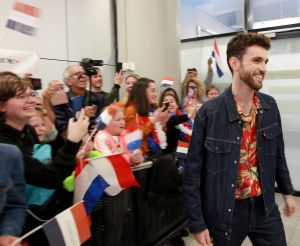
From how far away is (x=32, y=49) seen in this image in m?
3.66

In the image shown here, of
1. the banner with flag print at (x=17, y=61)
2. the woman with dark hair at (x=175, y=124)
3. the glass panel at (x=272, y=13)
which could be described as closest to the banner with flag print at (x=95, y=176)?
the woman with dark hair at (x=175, y=124)

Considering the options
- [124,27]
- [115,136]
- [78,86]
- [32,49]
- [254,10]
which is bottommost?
[115,136]

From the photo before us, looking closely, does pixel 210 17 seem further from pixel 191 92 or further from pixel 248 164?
pixel 248 164

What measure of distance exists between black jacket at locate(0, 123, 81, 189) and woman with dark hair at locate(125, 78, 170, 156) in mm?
1249

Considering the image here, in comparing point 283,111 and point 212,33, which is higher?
point 212,33

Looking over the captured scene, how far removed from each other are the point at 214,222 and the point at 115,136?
3.56ft

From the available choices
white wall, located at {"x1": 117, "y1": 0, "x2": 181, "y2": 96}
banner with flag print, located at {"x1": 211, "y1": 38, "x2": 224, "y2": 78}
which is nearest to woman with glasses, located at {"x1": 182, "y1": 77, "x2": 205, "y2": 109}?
white wall, located at {"x1": 117, "y1": 0, "x2": 181, "y2": 96}

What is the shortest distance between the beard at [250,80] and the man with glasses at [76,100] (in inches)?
50.8

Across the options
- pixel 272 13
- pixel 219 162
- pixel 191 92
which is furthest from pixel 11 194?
pixel 272 13

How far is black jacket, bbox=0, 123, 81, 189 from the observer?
1.48 metres

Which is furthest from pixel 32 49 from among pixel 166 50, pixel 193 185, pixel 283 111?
pixel 283 111

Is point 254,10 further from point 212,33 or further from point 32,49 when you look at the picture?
point 32,49

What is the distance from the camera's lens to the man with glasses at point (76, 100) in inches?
104

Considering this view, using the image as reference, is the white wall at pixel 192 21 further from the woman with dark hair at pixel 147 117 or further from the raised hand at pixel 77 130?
the raised hand at pixel 77 130
